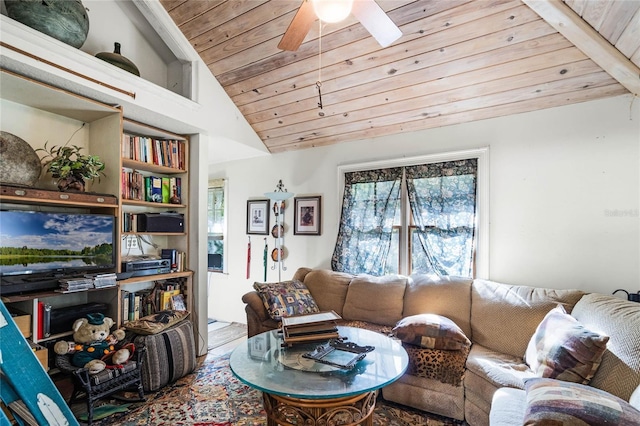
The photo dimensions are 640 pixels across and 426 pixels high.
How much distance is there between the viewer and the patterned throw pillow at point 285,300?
2.87 m

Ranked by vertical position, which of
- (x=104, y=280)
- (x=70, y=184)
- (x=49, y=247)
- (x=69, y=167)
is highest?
(x=69, y=167)

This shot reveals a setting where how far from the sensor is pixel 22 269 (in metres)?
2.12

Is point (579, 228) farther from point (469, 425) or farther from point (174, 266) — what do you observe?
point (174, 266)

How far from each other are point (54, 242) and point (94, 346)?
81 cm

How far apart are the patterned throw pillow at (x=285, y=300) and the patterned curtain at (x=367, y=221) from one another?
2.33ft

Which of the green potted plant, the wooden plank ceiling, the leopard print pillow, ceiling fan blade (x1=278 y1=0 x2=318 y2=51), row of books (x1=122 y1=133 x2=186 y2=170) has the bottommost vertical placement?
the leopard print pillow

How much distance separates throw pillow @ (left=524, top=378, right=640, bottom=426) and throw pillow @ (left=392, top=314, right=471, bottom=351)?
2.47 feet

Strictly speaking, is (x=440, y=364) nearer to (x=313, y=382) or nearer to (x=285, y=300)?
(x=313, y=382)

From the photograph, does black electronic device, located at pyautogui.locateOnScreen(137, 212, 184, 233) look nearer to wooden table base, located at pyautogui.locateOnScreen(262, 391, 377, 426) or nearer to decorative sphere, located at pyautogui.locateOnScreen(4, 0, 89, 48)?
decorative sphere, located at pyautogui.locateOnScreen(4, 0, 89, 48)

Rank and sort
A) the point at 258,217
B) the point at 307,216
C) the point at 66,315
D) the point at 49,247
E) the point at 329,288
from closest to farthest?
the point at 49,247, the point at 66,315, the point at 329,288, the point at 307,216, the point at 258,217

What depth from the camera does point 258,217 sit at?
4.33 m

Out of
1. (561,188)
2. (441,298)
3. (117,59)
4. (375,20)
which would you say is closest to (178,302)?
(117,59)

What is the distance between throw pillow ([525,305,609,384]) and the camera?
160 centimetres

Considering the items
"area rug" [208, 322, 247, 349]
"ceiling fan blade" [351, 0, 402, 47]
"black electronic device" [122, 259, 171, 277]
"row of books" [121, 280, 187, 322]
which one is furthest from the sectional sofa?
"ceiling fan blade" [351, 0, 402, 47]
